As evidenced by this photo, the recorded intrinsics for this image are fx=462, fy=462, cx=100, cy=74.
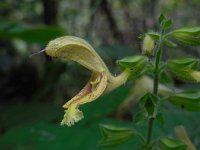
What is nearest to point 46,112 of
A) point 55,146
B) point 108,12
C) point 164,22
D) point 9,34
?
point 9,34

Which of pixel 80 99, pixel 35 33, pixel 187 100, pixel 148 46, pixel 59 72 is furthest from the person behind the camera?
pixel 59 72

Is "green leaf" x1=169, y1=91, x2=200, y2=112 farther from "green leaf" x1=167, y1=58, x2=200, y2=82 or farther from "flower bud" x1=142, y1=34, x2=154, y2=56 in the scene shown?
"flower bud" x1=142, y1=34, x2=154, y2=56

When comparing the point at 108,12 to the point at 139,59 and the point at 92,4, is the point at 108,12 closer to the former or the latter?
the point at 92,4

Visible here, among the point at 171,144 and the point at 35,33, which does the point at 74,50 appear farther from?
the point at 35,33

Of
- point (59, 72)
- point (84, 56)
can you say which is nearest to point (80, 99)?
point (84, 56)

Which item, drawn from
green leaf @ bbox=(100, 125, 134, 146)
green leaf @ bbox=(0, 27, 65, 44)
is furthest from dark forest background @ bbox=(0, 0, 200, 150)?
green leaf @ bbox=(100, 125, 134, 146)

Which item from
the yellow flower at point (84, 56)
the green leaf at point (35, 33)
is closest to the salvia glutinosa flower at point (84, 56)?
the yellow flower at point (84, 56)

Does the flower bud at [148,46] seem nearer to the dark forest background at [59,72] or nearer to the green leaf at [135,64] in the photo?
the green leaf at [135,64]

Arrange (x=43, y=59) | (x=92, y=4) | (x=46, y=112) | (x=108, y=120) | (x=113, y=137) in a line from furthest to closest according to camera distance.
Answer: (x=92, y=4) < (x=43, y=59) < (x=46, y=112) < (x=108, y=120) < (x=113, y=137)
